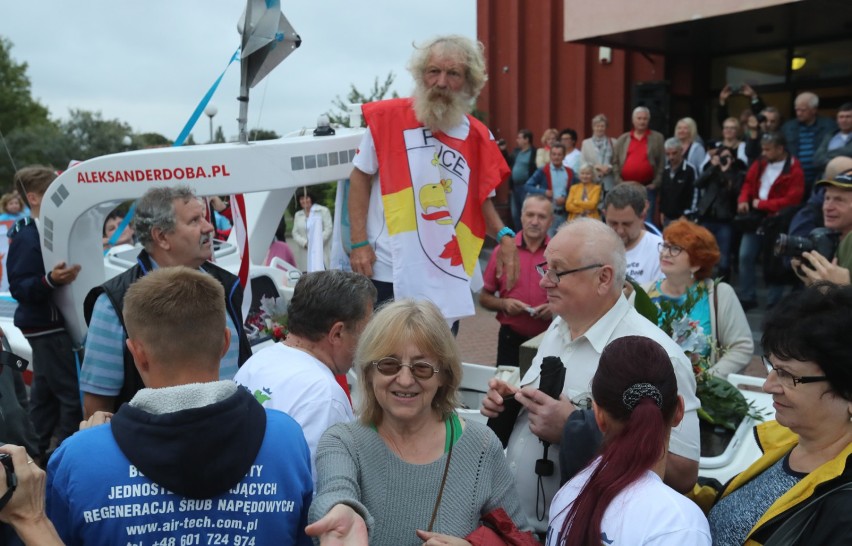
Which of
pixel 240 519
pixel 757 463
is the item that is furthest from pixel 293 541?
pixel 757 463

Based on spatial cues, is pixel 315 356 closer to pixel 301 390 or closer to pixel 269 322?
pixel 301 390

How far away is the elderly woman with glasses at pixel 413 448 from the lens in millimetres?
2105

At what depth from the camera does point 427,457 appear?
2.20 m

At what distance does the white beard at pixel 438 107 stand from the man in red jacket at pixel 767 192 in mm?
5594

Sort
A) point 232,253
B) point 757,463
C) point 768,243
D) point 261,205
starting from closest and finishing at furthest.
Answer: point 757,463 < point 261,205 < point 232,253 < point 768,243

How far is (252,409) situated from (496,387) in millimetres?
1025

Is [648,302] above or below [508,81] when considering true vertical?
below

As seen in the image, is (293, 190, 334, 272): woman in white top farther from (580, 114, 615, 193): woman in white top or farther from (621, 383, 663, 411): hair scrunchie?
(580, 114, 615, 193): woman in white top

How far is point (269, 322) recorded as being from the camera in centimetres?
433

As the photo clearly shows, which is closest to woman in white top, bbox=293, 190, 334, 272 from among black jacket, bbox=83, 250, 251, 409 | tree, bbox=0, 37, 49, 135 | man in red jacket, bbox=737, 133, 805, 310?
black jacket, bbox=83, 250, 251, 409

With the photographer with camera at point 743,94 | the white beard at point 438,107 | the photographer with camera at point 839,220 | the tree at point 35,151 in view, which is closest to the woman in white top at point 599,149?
the photographer with camera at point 743,94

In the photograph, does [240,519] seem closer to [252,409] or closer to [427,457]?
[252,409]

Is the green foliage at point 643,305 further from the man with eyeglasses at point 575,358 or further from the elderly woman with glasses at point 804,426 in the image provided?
the elderly woman with glasses at point 804,426

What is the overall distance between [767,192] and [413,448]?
7720 millimetres
